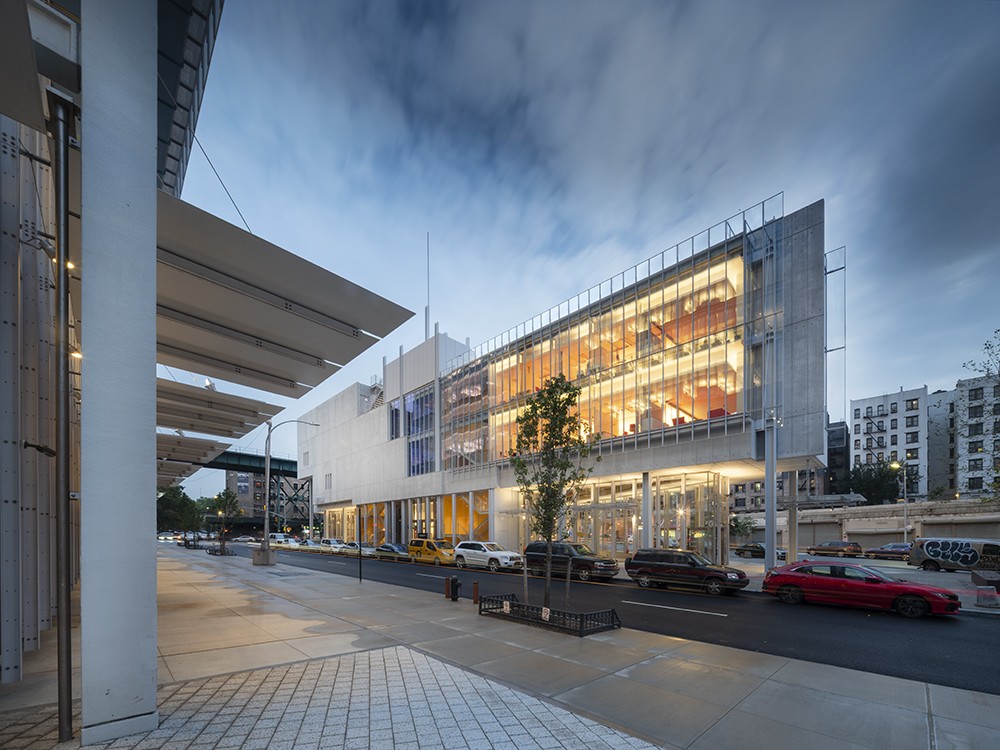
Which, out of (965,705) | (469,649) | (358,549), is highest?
(965,705)

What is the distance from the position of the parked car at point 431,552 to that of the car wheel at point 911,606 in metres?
23.0

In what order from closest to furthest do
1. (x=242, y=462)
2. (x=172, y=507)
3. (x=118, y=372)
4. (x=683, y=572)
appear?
1. (x=118, y=372)
2. (x=683, y=572)
3. (x=172, y=507)
4. (x=242, y=462)

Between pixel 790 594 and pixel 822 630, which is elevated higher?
pixel 822 630

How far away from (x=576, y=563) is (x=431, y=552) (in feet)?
41.7

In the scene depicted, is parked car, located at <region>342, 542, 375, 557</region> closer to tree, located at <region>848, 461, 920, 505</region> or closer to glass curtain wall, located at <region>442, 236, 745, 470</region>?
glass curtain wall, located at <region>442, 236, 745, 470</region>

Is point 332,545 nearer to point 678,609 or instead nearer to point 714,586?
point 714,586

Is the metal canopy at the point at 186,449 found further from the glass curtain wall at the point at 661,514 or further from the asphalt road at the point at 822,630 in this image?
the glass curtain wall at the point at 661,514

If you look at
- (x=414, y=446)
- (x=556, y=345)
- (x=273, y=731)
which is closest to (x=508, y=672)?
(x=273, y=731)

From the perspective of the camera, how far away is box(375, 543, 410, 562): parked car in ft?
126

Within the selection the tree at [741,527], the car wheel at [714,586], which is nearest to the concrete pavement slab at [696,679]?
the car wheel at [714,586]

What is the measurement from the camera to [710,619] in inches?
561

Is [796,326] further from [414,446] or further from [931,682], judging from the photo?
[414,446]

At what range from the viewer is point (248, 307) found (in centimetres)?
1072

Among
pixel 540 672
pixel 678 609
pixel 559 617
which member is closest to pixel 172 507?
pixel 678 609
